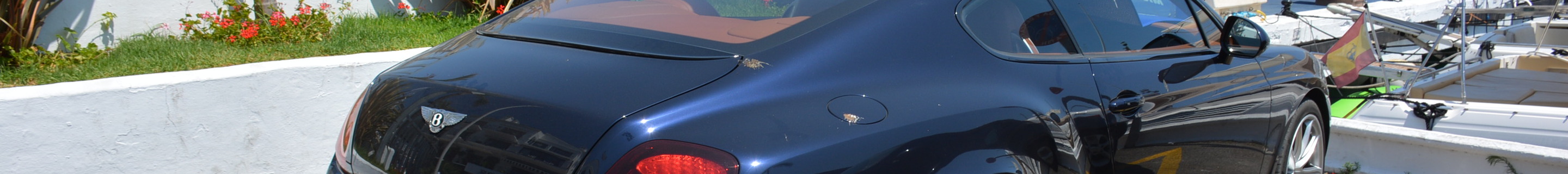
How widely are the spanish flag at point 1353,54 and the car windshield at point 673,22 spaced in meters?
4.42

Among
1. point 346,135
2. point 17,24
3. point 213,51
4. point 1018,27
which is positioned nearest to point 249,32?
point 213,51

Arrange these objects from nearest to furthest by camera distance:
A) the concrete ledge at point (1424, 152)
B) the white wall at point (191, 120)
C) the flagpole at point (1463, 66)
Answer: the white wall at point (191, 120) < the concrete ledge at point (1424, 152) < the flagpole at point (1463, 66)

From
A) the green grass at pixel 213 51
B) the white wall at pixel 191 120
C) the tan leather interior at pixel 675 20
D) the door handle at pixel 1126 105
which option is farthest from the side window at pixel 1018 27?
the green grass at pixel 213 51

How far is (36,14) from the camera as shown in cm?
474

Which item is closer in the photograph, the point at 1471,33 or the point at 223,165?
the point at 223,165

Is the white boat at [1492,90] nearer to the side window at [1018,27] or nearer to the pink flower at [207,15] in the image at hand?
the side window at [1018,27]

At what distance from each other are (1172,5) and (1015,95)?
4.91 ft

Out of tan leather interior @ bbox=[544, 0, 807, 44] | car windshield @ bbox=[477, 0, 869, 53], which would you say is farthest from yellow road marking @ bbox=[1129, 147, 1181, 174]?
tan leather interior @ bbox=[544, 0, 807, 44]

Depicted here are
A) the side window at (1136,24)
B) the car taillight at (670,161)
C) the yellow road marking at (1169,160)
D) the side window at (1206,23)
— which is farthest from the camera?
the side window at (1206,23)

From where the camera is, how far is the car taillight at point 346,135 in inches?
95.7

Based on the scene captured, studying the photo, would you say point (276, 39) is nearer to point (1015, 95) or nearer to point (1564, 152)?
point (1015, 95)

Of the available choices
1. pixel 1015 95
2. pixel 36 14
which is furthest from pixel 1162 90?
pixel 36 14

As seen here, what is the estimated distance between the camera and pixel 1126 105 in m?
2.56

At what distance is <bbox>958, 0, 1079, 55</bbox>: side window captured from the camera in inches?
97.7
